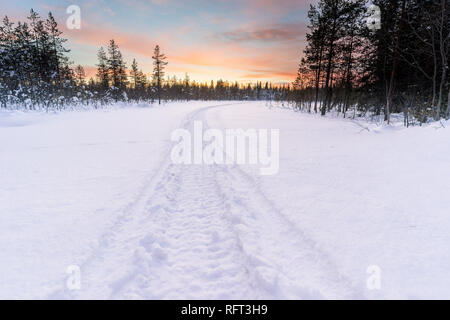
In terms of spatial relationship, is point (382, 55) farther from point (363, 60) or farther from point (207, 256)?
point (207, 256)

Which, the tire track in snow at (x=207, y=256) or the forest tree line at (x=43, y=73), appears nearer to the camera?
the tire track in snow at (x=207, y=256)

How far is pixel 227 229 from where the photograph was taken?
115 inches

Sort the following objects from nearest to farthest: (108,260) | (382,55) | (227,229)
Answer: (108,260), (227,229), (382,55)

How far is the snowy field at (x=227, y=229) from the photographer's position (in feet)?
6.53

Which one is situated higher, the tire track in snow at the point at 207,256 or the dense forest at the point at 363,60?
the dense forest at the point at 363,60

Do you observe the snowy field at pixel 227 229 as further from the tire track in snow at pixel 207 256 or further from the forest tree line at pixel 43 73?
the forest tree line at pixel 43 73

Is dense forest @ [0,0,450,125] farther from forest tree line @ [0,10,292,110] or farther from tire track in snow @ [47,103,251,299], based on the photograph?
tire track in snow @ [47,103,251,299]

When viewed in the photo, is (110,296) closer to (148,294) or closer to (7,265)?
(148,294)

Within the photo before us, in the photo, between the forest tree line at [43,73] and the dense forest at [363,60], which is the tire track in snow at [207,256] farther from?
the forest tree line at [43,73]

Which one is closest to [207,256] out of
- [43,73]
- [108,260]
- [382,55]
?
[108,260]

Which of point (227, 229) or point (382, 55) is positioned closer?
point (227, 229)

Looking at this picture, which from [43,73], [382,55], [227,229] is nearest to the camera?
→ [227,229]

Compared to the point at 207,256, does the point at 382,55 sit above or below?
above

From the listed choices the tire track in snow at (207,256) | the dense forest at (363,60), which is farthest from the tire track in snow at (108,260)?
the dense forest at (363,60)
